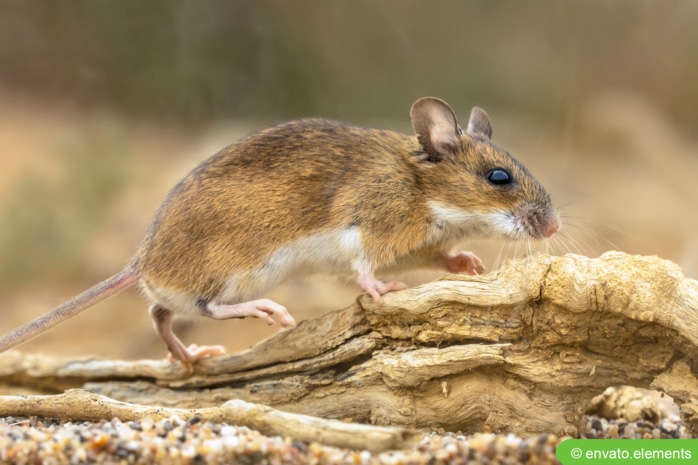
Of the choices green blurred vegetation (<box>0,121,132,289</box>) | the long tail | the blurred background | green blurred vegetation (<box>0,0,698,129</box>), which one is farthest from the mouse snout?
green blurred vegetation (<box>0,121,132,289</box>)

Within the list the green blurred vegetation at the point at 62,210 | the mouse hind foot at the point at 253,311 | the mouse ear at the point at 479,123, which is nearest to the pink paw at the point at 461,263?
the mouse ear at the point at 479,123

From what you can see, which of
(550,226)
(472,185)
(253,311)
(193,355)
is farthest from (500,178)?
(193,355)

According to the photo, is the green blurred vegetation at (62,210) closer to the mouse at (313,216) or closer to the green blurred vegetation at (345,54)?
the green blurred vegetation at (345,54)

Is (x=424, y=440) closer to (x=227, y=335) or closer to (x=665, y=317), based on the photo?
(x=665, y=317)

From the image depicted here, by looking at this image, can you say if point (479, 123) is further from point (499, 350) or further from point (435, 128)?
point (499, 350)

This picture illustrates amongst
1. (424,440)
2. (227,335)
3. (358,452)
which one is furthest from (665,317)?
(227,335)

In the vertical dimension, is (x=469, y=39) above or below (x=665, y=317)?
above
